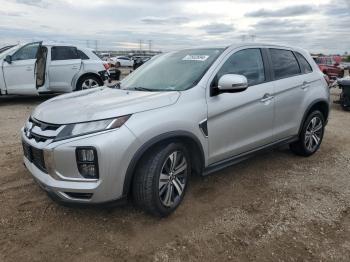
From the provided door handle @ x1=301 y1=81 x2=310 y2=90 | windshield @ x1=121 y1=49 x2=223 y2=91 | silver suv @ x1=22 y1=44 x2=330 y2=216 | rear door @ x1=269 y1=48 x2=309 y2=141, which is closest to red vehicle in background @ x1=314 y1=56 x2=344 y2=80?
door handle @ x1=301 y1=81 x2=310 y2=90

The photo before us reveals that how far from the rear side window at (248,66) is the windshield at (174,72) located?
0.57 feet

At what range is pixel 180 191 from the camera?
349 centimetres

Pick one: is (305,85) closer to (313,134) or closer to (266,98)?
(313,134)

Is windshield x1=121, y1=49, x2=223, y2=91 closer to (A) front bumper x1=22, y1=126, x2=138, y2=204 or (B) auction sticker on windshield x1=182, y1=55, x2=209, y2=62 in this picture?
(B) auction sticker on windshield x1=182, y1=55, x2=209, y2=62

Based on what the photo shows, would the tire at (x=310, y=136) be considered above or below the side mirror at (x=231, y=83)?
below

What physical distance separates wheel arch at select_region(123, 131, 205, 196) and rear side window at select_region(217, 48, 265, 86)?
0.85 meters

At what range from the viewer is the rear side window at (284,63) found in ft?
14.8

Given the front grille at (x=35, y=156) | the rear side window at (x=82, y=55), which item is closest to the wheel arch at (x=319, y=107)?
the front grille at (x=35, y=156)

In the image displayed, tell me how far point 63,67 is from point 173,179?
7767mm

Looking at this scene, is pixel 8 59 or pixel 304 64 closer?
pixel 304 64

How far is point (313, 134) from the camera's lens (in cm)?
524

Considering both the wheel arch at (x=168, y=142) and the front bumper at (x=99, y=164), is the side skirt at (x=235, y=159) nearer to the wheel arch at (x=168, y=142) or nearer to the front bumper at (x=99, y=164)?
the wheel arch at (x=168, y=142)

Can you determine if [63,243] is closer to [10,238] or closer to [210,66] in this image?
[10,238]

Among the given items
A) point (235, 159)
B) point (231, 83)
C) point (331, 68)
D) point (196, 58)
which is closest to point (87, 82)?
point (196, 58)
